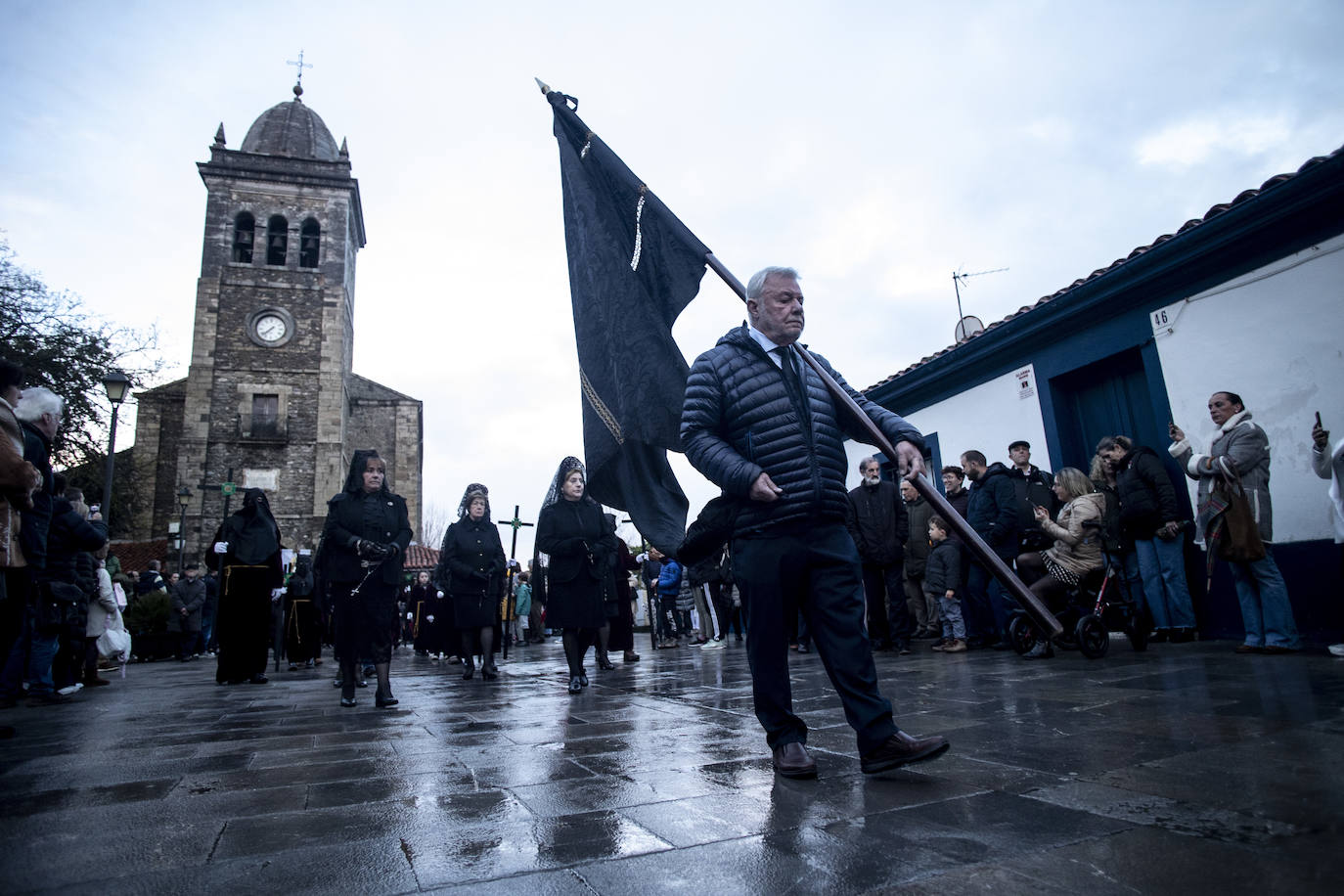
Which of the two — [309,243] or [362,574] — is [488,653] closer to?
[362,574]

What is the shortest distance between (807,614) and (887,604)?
604 centimetres

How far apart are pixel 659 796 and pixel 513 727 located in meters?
2.00

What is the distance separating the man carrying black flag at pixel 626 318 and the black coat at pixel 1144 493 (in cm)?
474

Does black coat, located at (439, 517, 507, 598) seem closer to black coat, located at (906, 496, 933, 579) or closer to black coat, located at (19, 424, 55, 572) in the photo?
black coat, located at (19, 424, 55, 572)

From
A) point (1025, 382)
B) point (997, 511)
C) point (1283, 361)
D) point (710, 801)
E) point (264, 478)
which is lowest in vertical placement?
point (710, 801)

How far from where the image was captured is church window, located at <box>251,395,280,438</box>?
3578 centimetres

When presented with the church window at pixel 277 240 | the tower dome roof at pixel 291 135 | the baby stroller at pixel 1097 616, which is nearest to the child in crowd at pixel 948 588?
the baby stroller at pixel 1097 616

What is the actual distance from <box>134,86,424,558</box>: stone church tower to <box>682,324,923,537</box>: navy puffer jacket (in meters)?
34.6

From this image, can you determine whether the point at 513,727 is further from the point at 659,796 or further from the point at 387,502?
the point at 387,502

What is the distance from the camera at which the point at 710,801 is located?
8.14ft

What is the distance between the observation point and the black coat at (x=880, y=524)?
8.45 metres

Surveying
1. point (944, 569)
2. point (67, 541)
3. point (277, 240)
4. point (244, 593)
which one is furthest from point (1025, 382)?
point (277, 240)

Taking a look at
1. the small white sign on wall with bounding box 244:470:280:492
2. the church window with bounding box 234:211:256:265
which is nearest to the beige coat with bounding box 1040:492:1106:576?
the small white sign on wall with bounding box 244:470:280:492

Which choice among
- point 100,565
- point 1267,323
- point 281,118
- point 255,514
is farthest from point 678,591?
point 281,118
